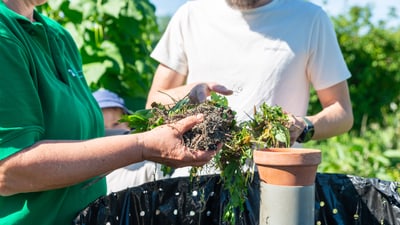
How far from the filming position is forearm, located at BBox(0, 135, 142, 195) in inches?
52.1

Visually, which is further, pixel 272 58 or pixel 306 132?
pixel 272 58

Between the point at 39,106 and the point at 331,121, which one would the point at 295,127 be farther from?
the point at 39,106

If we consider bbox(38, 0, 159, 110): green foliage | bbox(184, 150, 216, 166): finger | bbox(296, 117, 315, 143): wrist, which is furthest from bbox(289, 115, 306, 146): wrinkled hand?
bbox(38, 0, 159, 110): green foliage

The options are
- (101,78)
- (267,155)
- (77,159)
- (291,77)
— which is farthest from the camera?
(101,78)

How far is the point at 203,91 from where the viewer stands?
5.91ft

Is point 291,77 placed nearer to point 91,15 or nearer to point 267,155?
point 267,155

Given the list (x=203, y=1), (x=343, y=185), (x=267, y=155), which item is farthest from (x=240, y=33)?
(x=267, y=155)

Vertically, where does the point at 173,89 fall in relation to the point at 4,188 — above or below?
above

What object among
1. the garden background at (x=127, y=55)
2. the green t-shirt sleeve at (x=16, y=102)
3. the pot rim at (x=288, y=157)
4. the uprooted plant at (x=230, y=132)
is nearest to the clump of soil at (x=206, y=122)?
the uprooted plant at (x=230, y=132)

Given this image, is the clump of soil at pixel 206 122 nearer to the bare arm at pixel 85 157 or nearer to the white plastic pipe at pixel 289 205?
the bare arm at pixel 85 157

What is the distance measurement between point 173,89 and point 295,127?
0.46 metres

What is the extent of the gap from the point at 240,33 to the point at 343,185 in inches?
26.5

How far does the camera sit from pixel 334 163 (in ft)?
14.6

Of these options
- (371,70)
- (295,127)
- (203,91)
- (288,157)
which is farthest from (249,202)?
(371,70)
